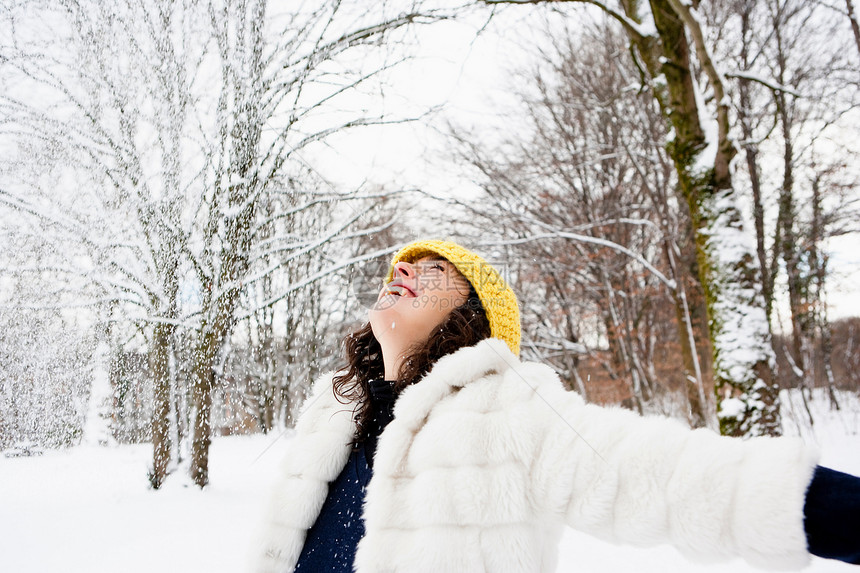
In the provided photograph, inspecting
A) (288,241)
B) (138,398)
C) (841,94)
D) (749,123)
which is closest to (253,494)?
(138,398)

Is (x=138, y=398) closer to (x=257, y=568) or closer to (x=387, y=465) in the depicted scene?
(x=257, y=568)

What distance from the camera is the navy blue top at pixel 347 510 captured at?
3.96ft

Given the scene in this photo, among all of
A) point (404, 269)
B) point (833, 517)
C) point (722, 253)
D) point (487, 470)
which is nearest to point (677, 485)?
point (833, 517)

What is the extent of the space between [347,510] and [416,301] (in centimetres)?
64

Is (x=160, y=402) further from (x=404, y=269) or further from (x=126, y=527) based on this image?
(x=404, y=269)

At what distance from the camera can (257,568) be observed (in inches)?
50.3

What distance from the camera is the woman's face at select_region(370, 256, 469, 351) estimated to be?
1.30 metres

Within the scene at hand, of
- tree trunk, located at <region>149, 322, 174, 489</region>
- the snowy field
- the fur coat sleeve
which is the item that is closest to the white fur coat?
the fur coat sleeve

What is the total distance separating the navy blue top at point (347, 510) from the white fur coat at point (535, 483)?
0.05 metres

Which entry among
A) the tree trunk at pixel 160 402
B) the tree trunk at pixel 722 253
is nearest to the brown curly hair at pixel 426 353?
the tree trunk at pixel 722 253

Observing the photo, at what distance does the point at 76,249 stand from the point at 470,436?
3820 mm

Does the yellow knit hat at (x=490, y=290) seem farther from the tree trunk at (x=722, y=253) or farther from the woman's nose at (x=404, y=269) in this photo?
the tree trunk at (x=722, y=253)

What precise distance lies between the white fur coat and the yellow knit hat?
20cm

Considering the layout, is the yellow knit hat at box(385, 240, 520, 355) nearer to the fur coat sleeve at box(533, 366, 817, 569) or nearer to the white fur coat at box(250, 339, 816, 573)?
the white fur coat at box(250, 339, 816, 573)
